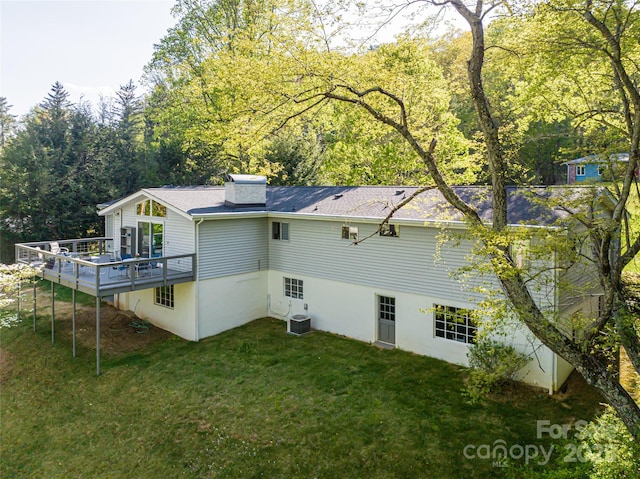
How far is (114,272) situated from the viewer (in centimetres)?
1306

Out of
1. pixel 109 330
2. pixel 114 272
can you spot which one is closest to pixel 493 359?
pixel 114 272

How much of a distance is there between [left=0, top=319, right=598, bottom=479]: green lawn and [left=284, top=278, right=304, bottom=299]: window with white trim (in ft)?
8.01

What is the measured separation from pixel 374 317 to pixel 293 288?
12.1ft

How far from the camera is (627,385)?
10219 millimetres

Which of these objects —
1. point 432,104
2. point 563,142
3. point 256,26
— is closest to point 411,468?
point 432,104

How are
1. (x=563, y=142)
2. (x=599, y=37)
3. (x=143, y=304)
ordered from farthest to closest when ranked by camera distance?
(x=563, y=142) → (x=143, y=304) → (x=599, y=37)

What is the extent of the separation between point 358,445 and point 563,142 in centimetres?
3490

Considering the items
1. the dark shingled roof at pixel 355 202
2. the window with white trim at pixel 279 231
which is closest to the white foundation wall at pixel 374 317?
the window with white trim at pixel 279 231

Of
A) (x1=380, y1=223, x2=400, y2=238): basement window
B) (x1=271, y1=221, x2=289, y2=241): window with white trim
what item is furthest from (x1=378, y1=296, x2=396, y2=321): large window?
(x1=271, y1=221, x2=289, y2=241): window with white trim

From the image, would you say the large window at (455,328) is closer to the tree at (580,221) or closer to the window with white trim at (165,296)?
the tree at (580,221)

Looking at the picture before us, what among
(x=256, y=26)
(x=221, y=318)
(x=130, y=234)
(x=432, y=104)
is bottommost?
(x=221, y=318)

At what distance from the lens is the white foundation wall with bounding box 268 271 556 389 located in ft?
33.2

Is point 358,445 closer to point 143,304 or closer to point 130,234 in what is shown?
point 143,304

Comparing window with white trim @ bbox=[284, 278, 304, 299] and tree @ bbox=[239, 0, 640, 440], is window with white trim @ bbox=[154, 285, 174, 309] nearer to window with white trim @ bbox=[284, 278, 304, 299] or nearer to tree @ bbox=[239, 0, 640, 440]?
window with white trim @ bbox=[284, 278, 304, 299]
